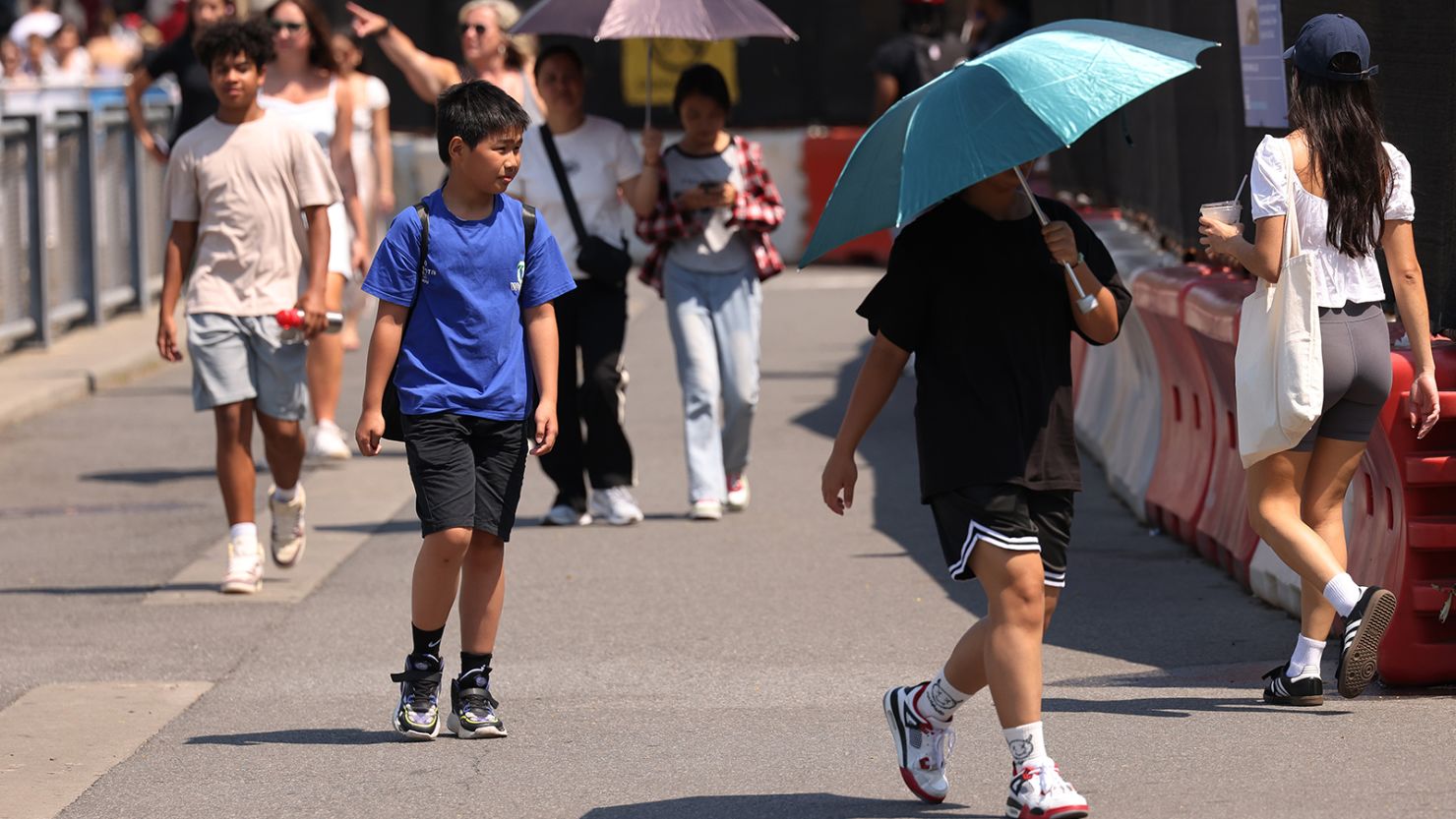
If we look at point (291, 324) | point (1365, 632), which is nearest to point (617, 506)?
point (291, 324)

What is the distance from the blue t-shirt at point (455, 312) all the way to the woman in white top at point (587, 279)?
10.9 ft

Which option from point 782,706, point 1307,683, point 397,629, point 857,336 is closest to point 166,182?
point 397,629

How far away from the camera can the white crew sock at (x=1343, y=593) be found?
614 cm

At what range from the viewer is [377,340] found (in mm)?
6359

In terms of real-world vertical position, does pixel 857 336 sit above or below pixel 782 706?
below

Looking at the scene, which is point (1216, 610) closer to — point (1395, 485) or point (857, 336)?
point (1395, 485)

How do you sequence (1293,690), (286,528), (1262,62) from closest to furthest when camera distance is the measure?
(1293,690)
(1262,62)
(286,528)

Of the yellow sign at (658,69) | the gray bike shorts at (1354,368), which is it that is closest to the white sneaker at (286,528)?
the gray bike shorts at (1354,368)

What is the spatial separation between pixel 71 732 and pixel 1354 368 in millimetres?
3521

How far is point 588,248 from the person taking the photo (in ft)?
32.0

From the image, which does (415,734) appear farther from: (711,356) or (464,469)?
(711,356)

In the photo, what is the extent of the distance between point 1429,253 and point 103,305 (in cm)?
1238

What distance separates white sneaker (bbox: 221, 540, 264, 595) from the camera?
860 cm

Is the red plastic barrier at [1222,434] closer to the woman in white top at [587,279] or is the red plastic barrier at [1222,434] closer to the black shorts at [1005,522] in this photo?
the woman in white top at [587,279]
